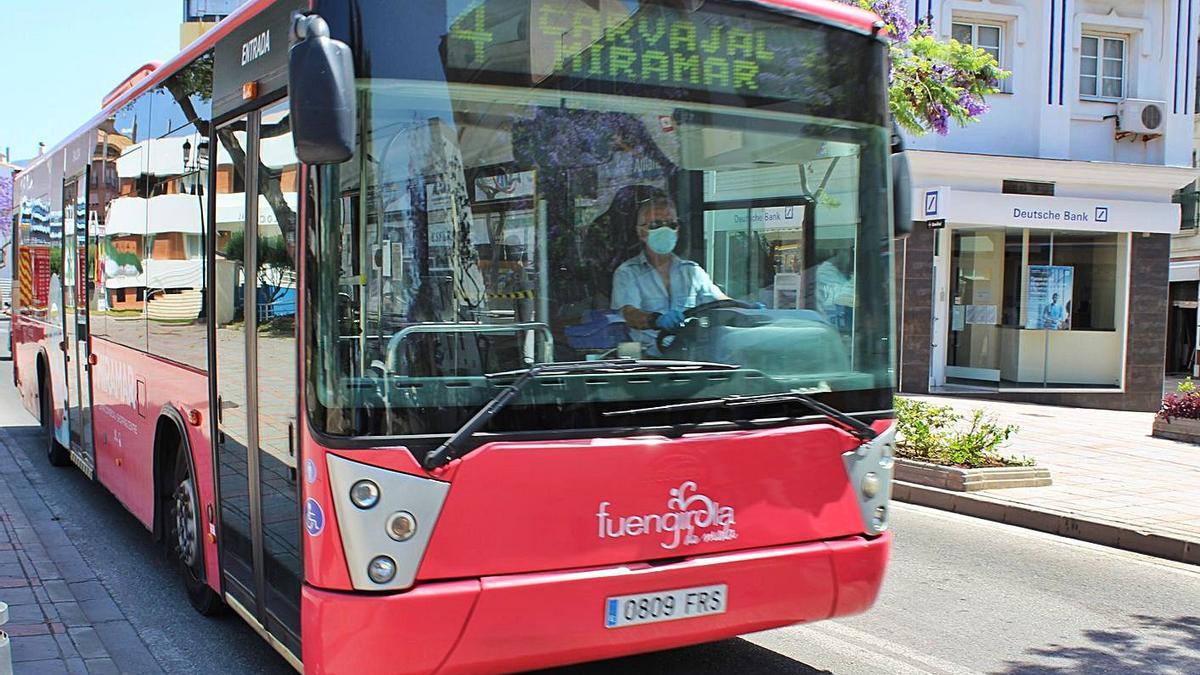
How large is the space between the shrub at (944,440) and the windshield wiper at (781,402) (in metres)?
5.71

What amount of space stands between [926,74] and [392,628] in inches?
365

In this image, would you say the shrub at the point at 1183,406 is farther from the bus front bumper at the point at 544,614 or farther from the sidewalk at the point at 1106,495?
the bus front bumper at the point at 544,614

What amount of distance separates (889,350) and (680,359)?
1074mm

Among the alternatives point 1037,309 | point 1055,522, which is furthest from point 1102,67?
point 1055,522

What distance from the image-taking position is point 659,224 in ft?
14.0

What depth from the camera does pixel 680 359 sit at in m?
4.22

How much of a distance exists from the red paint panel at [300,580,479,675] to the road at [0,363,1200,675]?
55.4 inches

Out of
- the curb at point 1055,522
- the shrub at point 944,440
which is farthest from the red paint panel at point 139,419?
the shrub at point 944,440

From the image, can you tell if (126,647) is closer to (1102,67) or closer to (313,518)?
(313,518)

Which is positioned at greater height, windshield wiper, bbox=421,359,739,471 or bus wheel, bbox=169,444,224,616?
windshield wiper, bbox=421,359,739,471

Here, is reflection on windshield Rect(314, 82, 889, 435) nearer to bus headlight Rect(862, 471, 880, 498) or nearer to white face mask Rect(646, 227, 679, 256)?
white face mask Rect(646, 227, 679, 256)

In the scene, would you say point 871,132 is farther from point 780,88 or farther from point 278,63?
point 278,63

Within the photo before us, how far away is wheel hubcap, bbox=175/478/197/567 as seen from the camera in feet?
18.7

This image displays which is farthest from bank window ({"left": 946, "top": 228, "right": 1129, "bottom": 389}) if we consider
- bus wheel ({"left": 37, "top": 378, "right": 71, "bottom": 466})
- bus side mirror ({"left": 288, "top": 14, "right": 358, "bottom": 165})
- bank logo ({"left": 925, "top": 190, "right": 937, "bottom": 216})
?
bus side mirror ({"left": 288, "top": 14, "right": 358, "bottom": 165})
